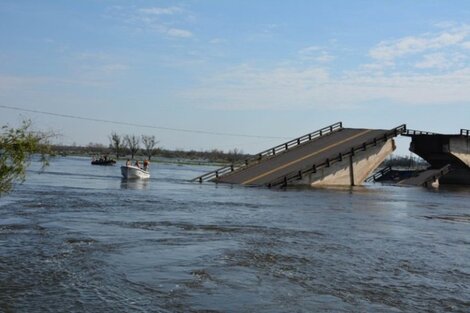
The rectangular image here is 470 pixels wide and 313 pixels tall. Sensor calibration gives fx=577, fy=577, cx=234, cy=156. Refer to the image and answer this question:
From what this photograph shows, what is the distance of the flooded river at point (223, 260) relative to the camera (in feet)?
32.2

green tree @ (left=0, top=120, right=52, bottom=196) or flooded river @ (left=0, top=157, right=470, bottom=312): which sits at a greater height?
green tree @ (left=0, top=120, right=52, bottom=196)

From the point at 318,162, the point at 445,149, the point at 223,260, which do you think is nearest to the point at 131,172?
the point at 318,162

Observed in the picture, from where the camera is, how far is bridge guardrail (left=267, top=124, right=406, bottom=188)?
44.2 m

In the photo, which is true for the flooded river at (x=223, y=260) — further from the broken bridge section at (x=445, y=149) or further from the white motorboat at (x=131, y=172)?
the broken bridge section at (x=445, y=149)

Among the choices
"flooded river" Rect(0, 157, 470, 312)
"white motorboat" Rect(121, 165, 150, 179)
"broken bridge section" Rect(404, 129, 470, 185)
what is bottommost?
"flooded river" Rect(0, 157, 470, 312)

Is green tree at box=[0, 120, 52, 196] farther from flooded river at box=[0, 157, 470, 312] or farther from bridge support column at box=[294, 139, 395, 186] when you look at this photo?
bridge support column at box=[294, 139, 395, 186]

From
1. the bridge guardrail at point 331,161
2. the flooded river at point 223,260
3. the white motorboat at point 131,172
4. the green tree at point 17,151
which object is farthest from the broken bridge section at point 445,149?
the green tree at point 17,151

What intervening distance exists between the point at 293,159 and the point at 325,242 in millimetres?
32666

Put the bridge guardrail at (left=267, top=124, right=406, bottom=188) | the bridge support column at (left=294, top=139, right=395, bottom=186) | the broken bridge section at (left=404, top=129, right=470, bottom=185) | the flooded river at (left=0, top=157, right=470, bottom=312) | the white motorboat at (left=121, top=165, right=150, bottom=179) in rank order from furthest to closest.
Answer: the broken bridge section at (left=404, top=129, right=470, bottom=185) → the white motorboat at (left=121, top=165, right=150, bottom=179) → the bridge support column at (left=294, top=139, right=395, bottom=186) → the bridge guardrail at (left=267, top=124, right=406, bottom=188) → the flooded river at (left=0, top=157, right=470, bottom=312)

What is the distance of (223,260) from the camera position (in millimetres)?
13531

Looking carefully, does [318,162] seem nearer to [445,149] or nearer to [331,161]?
[331,161]

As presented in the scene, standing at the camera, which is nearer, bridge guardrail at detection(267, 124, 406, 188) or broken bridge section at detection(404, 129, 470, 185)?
bridge guardrail at detection(267, 124, 406, 188)

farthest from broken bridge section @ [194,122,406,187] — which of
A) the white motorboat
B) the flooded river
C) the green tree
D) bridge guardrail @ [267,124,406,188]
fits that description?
the green tree

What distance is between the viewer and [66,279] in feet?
35.2
